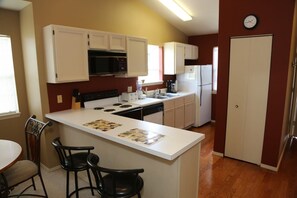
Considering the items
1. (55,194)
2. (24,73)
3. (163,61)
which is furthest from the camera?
(163,61)

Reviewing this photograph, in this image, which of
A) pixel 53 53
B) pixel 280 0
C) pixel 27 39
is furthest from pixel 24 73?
pixel 280 0

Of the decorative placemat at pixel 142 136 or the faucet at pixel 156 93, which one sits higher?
the faucet at pixel 156 93

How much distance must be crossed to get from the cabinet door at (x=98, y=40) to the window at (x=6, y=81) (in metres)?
A: 1.25

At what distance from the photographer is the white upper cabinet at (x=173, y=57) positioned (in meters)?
4.81

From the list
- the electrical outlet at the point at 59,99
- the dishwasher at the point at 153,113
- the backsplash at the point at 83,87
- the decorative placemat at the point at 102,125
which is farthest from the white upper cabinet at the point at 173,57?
the decorative placemat at the point at 102,125

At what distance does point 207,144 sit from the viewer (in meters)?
4.02

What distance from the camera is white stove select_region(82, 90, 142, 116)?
10.7 ft

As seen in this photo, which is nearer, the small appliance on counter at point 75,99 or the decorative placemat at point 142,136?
the decorative placemat at point 142,136

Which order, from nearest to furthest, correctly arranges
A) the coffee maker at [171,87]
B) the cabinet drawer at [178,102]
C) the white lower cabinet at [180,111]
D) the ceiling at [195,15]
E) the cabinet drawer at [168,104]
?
1. the ceiling at [195,15]
2. the cabinet drawer at [168,104]
3. the white lower cabinet at [180,111]
4. the cabinet drawer at [178,102]
5. the coffee maker at [171,87]

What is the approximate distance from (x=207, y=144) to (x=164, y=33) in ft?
9.38

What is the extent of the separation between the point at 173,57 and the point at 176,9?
113 centimetres

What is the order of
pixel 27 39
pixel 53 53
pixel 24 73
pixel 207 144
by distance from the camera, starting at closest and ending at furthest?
pixel 53 53
pixel 27 39
pixel 24 73
pixel 207 144

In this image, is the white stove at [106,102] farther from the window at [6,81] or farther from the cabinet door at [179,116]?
the cabinet door at [179,116]

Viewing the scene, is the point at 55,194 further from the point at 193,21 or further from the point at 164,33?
the point at 193,21
